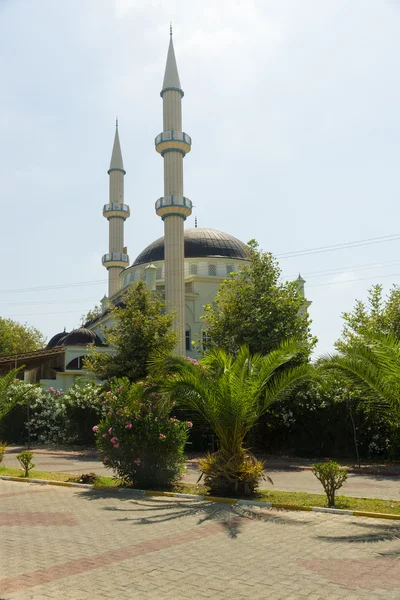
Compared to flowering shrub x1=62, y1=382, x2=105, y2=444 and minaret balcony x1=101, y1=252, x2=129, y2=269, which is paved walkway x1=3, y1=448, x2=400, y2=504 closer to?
flowering shrub x1=62, y1=382, x2=105, y2=444

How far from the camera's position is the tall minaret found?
3969cm

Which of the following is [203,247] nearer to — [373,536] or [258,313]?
[258,313]

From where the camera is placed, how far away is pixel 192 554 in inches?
262

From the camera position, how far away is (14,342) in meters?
58.0

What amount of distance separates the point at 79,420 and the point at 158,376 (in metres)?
13.9

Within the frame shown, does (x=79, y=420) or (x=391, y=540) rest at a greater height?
(x=79, y=420)

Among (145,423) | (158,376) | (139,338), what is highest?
(139,338)

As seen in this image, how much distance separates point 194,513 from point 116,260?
46.9m

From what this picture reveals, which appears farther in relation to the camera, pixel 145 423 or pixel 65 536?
pixel 145 423

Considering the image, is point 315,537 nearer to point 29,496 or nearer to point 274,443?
point 29,496

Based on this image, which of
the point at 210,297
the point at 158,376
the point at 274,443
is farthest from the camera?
the point at 210,297

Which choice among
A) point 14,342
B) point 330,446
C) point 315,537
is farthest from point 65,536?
point 14,342

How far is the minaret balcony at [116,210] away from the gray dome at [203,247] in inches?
158

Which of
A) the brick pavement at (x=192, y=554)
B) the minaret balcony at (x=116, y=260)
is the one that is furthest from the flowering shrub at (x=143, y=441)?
the minaret balcony at (x=116, y=260)
